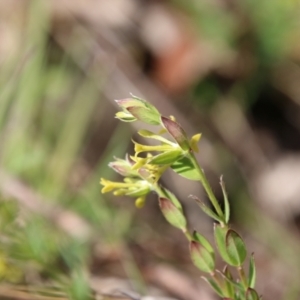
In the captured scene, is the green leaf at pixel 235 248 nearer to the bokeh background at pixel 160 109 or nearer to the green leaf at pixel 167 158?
the green leaf at pixel 167 158

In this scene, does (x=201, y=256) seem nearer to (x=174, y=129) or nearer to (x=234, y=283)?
(x=234, y=283)

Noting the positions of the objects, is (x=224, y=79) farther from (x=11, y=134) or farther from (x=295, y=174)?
(x=11, y=134)

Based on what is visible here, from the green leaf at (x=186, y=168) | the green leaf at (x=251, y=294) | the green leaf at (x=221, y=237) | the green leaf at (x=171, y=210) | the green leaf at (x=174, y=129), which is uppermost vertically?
the green leaf at (x=174, y=129)

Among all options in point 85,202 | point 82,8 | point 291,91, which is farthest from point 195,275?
point 82,8

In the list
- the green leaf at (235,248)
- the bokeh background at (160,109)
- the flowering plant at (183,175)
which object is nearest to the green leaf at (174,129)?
the flowering plant at (183,175)

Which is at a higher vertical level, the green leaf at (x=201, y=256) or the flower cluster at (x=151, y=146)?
the flower cluster at (x=151, y=146)

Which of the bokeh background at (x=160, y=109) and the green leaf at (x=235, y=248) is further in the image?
the bokeh background at (x=160, y=109)
